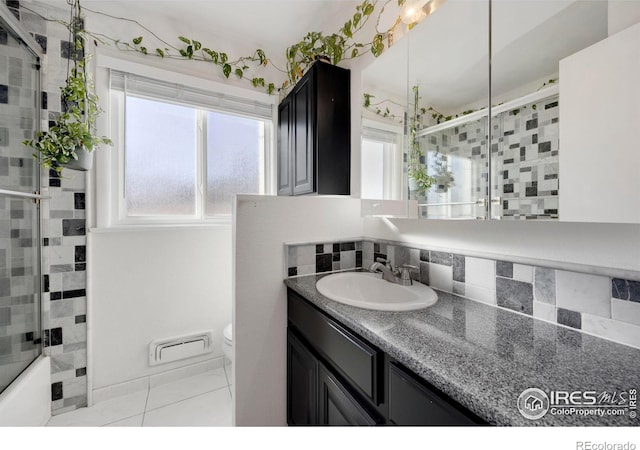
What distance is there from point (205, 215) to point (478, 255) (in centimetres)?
177

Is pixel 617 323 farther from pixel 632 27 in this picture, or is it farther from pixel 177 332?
pixel 177 332

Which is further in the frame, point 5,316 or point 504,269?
point 5,316

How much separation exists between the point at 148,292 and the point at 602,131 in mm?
2214

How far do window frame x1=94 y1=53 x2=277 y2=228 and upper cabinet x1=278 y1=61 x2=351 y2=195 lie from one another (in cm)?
72

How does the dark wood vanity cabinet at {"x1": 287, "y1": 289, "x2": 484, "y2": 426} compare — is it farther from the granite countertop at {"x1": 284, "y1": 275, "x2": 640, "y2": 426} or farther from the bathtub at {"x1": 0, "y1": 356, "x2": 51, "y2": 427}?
the bathtub at {"x1": 0, "y1": 356, "x2": 51, "y2": 427}

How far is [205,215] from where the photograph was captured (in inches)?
76.8

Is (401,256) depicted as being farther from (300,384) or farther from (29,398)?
(29,398)

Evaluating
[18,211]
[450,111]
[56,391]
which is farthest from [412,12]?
[56,391]

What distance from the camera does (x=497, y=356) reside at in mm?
605

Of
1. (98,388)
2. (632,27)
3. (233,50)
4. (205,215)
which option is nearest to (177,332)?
(98,388)

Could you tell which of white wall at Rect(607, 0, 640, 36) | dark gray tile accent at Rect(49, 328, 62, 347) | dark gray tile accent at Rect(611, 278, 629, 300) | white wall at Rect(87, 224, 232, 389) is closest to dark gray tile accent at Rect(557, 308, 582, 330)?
dark gray tile accent at Rect(611, 278, 629, 300)

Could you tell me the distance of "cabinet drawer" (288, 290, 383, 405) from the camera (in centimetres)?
74

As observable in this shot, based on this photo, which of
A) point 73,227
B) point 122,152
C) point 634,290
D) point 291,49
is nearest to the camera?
point 634,290

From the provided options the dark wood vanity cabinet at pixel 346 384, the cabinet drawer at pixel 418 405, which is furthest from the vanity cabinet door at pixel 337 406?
the cabinet drawer at pixel 418 405
